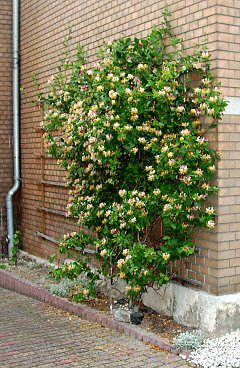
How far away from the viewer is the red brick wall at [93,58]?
227 inches

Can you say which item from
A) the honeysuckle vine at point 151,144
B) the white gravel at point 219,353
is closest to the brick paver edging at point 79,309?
the white gravel at point 219,353

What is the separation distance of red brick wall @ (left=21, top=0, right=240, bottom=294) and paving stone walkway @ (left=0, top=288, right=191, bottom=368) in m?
0.92

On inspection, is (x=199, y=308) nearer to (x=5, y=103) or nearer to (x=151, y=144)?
(x=151, y=144)

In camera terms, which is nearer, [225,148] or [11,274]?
[225,148]

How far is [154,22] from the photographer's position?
6648mm

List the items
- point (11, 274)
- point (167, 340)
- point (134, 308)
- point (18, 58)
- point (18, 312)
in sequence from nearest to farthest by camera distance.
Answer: point (167, 340), point (134, 308), point (18, 312), point (11, 274), point (18, 58)

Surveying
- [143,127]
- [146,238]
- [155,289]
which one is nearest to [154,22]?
[143,127]

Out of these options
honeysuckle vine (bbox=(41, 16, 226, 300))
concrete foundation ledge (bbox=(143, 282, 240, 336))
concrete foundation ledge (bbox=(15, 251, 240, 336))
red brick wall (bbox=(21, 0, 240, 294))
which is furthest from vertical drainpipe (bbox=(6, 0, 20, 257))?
concrete foundation ledge (bbox=(143, 282, 240, 336))

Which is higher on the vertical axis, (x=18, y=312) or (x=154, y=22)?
(x=154, y=22)

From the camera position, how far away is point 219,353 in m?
5.26

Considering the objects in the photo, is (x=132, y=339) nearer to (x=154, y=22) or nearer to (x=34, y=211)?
(x=154, y=22)

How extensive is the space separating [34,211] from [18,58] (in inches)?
105

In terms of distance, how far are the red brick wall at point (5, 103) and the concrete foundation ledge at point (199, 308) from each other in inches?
188

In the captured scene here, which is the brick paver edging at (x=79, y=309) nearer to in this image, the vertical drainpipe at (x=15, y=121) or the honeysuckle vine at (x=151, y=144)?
the honeysuckle vine at (x=151, y=144)
